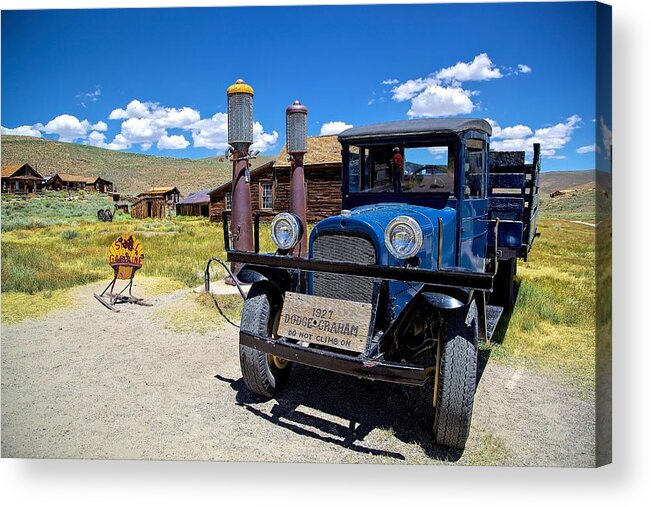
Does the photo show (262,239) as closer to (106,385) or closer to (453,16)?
(106,385)

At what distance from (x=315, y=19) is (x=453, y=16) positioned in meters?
1.05

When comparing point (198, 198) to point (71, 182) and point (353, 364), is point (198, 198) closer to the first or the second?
point (71, 182)

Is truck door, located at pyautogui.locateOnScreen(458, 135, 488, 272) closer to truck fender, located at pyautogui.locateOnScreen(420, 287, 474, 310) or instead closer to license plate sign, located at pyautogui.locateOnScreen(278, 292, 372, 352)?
truck fender, located at pyautogui.locateOnScreen(420, 287, 474, 310)

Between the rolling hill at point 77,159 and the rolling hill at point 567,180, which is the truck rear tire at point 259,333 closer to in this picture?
the rolling hill at point 567,180

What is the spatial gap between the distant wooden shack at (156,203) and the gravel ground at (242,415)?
2947 millimetres

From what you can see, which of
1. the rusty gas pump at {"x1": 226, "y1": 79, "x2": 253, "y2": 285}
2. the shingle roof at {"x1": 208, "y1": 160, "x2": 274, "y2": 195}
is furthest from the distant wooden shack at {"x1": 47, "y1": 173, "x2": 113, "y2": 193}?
the shingle roof at {"x1": 208, "y1": 160, "x2": 274, "y2": 195}

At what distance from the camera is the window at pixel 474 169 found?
3774 millimetres

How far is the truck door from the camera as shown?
148 inches

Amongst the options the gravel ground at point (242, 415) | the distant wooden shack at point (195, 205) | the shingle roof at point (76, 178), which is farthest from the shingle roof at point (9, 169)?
the distant wooden shack at point (195, 205)

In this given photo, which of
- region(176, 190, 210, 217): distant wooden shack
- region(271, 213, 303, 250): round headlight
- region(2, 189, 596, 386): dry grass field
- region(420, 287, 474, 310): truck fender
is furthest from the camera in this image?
region(176, 190, 210, 217): distant wooden shack

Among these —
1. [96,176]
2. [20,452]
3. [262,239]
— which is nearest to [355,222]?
[20,452]

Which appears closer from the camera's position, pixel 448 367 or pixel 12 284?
pixel 448 367

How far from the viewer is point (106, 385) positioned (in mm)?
4082

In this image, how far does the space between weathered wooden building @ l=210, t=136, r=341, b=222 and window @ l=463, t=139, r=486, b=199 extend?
29.2 feet
